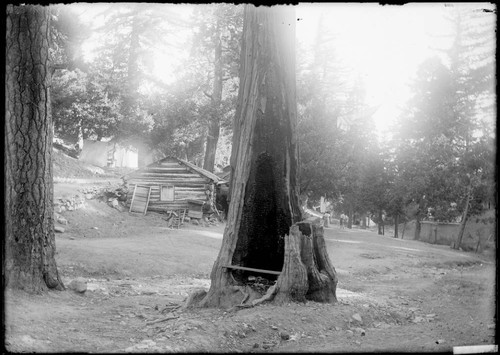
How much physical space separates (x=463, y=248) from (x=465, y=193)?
3772 mm

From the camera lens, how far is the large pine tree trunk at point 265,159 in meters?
8.30

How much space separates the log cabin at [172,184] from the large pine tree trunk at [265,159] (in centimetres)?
2223

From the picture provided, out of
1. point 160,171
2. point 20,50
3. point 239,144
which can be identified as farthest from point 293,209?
point 160,171

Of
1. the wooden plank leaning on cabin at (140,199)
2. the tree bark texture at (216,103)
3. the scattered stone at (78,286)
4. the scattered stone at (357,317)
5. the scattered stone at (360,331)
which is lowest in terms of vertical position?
the scattered stone at (78,286)

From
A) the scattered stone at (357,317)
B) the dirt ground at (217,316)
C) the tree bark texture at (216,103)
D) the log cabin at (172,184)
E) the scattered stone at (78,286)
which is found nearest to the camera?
the dirt ground at (217,316)

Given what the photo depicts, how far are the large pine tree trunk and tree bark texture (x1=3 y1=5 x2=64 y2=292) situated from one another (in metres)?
3.31

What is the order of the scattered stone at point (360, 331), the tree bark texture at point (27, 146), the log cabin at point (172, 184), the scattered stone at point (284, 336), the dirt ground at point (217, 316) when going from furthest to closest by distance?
1. the log cabin at point (172, 184)
2. the tree bark texture at point (27, 146)
3. the scattered stone at point (360, 331)
4. the scattered stone at point (284, 336)
5. the dirt ground at point (217, 316)

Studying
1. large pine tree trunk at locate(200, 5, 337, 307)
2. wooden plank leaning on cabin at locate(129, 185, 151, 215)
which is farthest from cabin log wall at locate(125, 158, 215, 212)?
large pine tree trunk at locate(200, 5, 337, 307)

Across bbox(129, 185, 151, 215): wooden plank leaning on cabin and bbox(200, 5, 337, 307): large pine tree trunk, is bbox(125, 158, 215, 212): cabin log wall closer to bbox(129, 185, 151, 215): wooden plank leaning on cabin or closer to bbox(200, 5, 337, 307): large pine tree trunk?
bbox(129, 185, 151, 215): wooden plank leaning on cabin

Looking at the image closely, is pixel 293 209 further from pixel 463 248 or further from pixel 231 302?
pixel 463 248

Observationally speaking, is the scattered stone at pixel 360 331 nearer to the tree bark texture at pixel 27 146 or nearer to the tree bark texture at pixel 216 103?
the tree bark texture at pixel 27 146

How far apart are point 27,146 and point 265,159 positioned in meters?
4.25

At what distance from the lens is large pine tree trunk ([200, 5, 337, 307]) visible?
327 inches

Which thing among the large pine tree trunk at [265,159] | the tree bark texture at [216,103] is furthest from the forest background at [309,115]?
the large pine tree trunk at [265,159]
